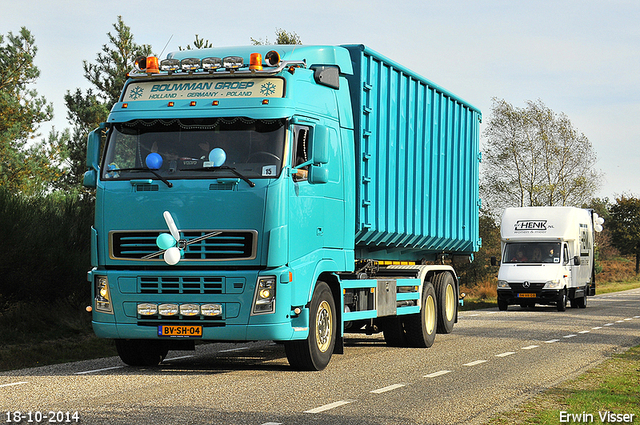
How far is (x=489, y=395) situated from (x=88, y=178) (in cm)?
545

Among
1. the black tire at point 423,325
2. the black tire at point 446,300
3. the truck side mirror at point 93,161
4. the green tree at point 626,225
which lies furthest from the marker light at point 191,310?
the green tree at point 626,225

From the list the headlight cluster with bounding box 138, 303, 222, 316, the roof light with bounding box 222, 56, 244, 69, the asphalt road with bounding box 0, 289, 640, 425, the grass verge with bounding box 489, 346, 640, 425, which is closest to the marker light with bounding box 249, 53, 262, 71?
the roof light with bounding box 222, 56, 244, 69

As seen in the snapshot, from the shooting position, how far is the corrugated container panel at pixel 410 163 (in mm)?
12414

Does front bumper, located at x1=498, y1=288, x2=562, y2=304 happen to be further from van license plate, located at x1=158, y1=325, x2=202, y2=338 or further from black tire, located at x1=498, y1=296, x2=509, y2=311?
van license plate, located at x1=158, y1=325, x2=202, y2=338

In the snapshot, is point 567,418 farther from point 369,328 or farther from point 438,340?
point 438,340

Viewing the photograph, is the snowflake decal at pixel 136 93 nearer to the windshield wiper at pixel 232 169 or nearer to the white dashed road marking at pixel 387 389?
the windshield wiper at pixel 232 169

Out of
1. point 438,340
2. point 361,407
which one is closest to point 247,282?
point 361,407

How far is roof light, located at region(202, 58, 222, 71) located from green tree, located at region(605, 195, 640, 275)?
6846 centimetres

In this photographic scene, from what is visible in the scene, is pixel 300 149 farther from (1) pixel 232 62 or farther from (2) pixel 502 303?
(2) pixel 502 303

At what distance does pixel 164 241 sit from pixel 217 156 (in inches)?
46.9

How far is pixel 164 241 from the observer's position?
984 cm

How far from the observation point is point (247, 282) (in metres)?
9.91

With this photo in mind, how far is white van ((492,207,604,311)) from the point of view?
26.7 metres

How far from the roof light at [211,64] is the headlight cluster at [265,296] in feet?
9.15
